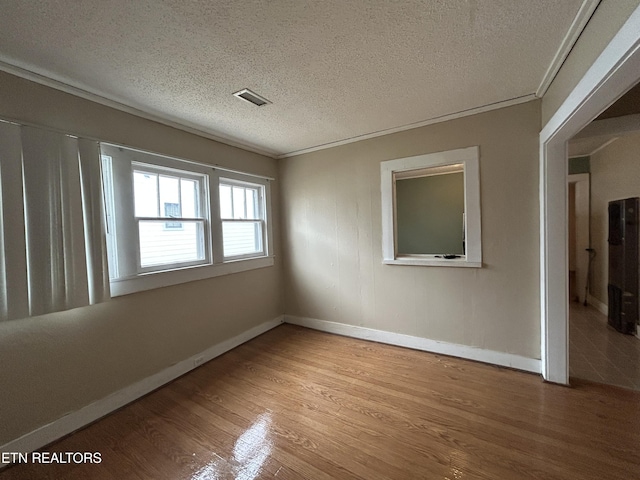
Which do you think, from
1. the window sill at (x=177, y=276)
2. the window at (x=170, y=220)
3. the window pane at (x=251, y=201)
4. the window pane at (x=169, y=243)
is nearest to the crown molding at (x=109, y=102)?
the window at (x=170, y=220)

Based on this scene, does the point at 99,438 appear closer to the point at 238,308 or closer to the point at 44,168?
the point at 238,308

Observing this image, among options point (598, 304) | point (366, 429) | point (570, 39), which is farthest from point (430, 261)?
point (598, 304)

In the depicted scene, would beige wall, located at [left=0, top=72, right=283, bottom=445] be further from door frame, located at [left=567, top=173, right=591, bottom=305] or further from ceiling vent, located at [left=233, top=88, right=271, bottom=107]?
door frame, located at [left=567, top=173, right=591, bottom=305]

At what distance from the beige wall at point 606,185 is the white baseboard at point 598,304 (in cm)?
6

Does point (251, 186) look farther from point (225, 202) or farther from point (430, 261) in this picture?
point (430, 261)

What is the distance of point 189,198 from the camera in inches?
106

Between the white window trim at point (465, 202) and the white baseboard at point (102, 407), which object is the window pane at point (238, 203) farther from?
the white window trim at point (465, 202)

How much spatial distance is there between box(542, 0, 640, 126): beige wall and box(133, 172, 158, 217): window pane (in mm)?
3162

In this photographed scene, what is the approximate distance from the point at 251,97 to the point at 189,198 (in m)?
1.27

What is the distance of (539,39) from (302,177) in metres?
2.61

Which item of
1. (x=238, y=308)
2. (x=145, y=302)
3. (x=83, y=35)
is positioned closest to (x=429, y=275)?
(x=238, y=308)

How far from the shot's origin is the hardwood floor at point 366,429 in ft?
4.74

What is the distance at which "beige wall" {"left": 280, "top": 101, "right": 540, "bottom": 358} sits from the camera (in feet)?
7.61

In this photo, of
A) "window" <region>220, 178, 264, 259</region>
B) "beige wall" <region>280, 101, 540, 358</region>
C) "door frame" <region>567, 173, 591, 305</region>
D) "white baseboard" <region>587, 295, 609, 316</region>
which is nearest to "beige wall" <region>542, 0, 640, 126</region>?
"beige wall" <region>280, 101, 540, 358</region>
